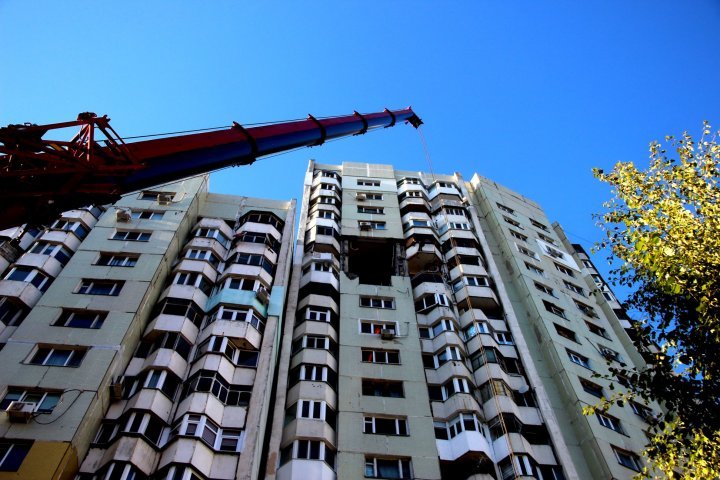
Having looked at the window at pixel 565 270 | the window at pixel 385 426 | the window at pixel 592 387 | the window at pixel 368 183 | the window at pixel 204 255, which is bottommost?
the window at pixel 385 426

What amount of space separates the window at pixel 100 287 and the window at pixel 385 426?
1568 centimetres

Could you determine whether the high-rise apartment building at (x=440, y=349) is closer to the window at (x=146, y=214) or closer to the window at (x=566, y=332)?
the window at (x=566, y=332)

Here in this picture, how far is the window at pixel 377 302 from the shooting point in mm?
37781

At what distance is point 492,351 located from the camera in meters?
34.3

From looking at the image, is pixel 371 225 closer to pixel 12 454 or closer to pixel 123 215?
pixel 123 215

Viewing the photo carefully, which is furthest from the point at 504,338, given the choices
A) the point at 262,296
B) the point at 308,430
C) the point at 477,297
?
the point at 262,296

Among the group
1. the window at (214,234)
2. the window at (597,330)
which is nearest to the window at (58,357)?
the window at (214,234)

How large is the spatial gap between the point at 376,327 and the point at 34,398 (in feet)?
63.0

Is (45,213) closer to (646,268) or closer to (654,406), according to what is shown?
(646,268)

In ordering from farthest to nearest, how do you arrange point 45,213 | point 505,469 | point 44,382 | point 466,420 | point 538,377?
1. point 538,377
2. point 466,420
3. point 505,469
4. point 44,382
5. point 45,213

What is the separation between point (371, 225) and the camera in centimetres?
4666

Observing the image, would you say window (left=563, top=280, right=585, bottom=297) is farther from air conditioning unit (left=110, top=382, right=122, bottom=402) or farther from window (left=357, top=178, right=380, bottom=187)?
air conditioning unit (left=110, top=382, right=122, bottom=402)

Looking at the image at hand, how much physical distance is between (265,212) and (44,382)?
796 inches

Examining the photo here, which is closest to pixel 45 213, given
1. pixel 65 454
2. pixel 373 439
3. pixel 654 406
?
pixel 65 454
